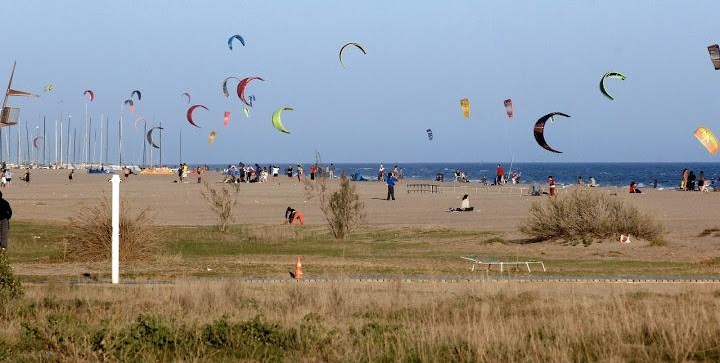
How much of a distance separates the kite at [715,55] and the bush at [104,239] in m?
13.1

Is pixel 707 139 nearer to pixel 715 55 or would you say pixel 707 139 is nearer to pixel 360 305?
pixel 715 55

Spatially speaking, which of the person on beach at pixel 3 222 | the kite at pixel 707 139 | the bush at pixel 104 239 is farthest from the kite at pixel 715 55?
the person on beach at pixel 3 222

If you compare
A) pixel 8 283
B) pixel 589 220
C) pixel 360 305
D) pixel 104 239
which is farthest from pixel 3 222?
pixel 589 220

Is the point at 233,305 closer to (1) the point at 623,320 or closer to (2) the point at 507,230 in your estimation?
(1) the point at 623,320

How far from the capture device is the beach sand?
25.1 m

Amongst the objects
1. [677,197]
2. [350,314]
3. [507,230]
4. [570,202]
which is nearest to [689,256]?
[570,202]

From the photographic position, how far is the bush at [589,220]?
25609mm

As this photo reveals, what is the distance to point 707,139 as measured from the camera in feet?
88.7

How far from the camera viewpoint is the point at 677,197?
55.9 meters

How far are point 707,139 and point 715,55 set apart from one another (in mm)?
2865

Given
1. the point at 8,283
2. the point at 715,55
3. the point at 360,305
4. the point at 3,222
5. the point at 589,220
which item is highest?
the point at 715,55

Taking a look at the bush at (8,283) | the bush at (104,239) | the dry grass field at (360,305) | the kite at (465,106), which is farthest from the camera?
the kite at (465,106)

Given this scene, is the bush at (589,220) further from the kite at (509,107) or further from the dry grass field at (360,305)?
the kite at (509,107)

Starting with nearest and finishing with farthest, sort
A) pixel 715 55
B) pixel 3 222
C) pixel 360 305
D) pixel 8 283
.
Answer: pixel 8 283, pixel 360 305, pixel 3 222, pixel 715 55
